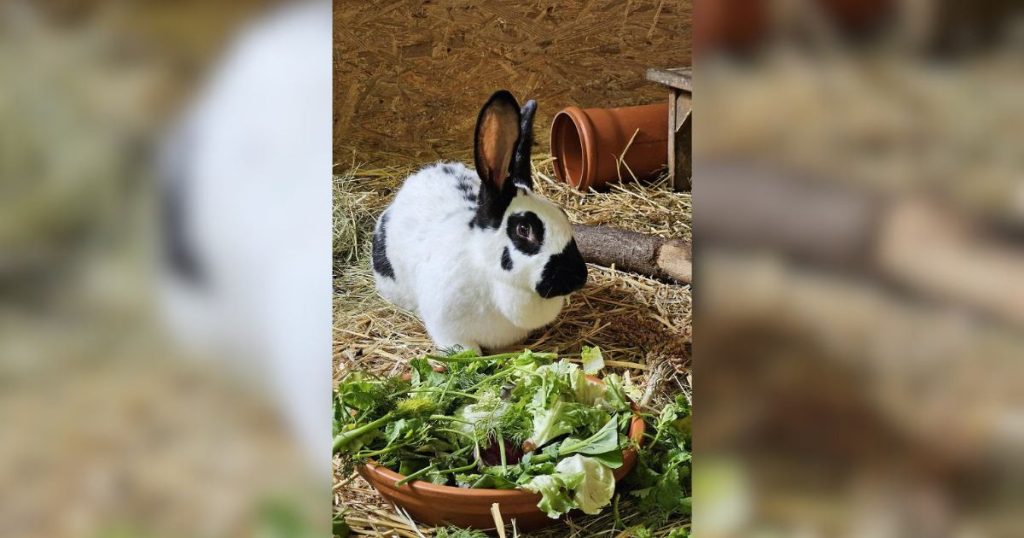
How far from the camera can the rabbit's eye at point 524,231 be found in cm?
220

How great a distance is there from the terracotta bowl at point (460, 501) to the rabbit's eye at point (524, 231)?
26.4 inches

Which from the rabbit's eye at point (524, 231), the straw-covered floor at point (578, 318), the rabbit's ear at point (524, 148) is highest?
the rabbit's ear at point (524, 148)

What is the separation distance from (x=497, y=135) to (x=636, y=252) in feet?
2.27

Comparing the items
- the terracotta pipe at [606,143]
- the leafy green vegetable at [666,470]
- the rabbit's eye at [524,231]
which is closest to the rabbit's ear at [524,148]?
the rabbit's eye at [524,231]

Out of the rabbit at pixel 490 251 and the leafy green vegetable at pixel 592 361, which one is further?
the rabbit at pixel 490 251

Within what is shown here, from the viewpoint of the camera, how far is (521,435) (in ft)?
5.52

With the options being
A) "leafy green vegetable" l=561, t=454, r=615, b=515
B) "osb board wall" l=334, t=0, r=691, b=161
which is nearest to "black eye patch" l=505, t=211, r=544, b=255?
"leafy green vegetable" l=561, t=454, r=615, b=515
